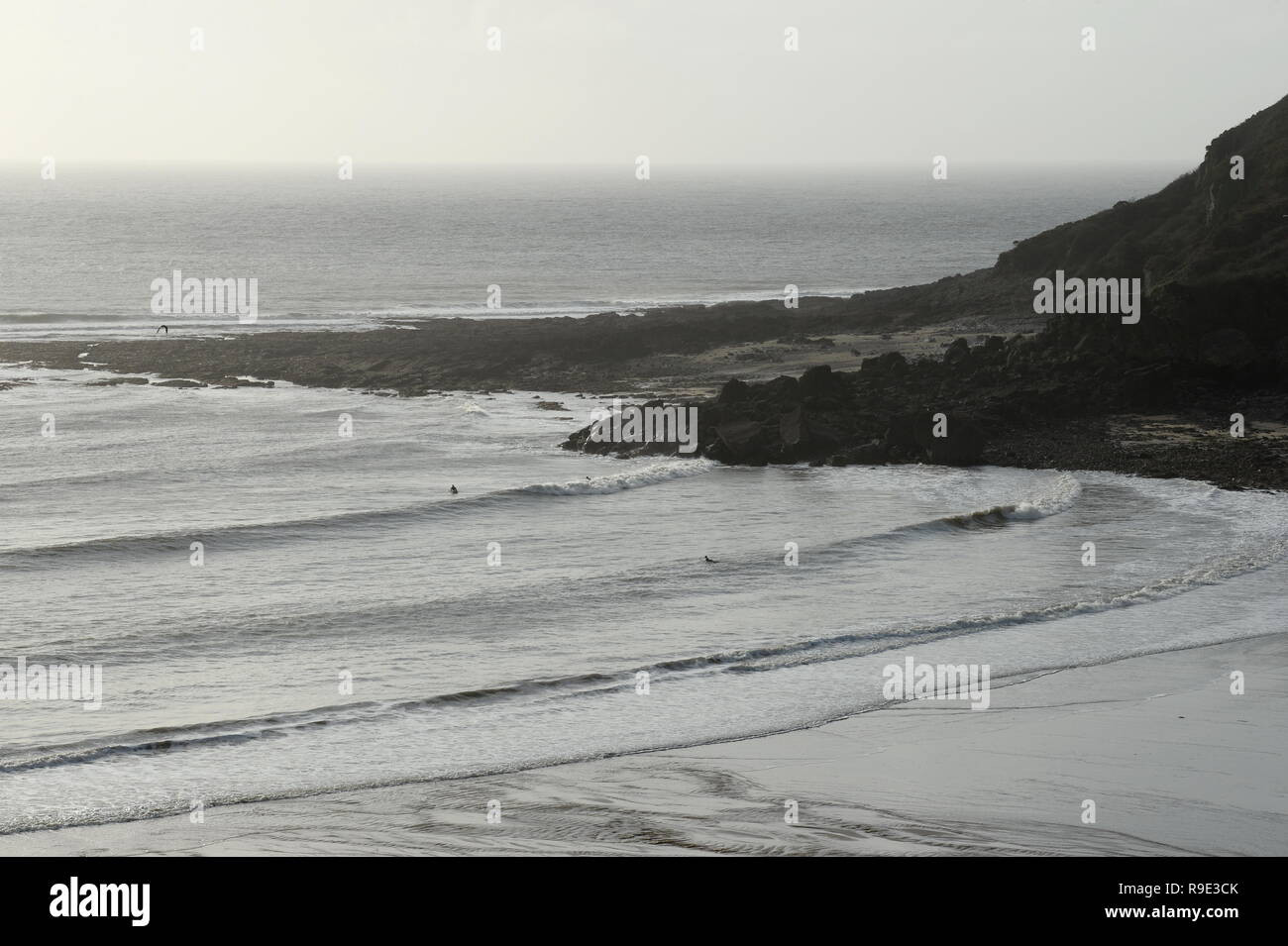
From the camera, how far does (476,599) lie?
22078mm

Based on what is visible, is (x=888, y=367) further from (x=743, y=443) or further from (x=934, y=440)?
(x=743, y=443)

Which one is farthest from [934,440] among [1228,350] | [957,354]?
[1228,350]

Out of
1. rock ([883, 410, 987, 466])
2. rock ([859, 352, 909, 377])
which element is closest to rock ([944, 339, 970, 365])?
rock ([859, 352, 909, 377])

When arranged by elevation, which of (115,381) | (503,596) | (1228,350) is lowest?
(503,596)

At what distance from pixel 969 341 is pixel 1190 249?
7695mm

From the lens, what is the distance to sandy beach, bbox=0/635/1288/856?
1251 cm

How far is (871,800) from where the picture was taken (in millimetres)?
13555

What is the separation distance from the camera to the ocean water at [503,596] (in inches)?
617

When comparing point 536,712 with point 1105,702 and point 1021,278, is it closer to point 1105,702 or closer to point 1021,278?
point 1105,702

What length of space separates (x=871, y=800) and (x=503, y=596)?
9878mm

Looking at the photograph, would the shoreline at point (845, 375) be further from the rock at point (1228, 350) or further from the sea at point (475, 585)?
the sea at point (475, 585)

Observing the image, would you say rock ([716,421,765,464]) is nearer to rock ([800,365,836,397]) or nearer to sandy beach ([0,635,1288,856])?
rock ([800,365,836,397])

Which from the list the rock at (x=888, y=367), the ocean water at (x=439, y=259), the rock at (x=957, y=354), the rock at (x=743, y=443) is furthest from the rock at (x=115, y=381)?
the rock at (x=957, y=354)
